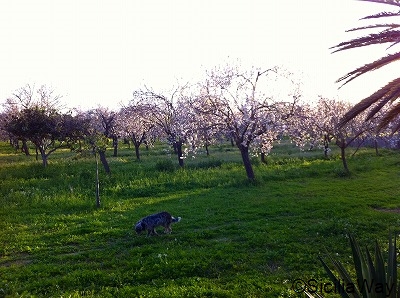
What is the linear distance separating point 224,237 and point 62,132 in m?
22.0

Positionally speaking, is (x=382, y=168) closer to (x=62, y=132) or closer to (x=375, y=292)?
(x=62, y=132)

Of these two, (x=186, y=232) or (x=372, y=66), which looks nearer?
(x=372, y=66)

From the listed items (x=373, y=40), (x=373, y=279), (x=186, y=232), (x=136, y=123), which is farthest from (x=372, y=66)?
(x=136, y=123)

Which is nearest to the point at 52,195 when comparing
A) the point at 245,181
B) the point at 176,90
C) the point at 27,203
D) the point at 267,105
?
the point at 27,203

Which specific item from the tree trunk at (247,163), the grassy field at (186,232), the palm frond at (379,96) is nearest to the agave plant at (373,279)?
the grassy field at (186,232)

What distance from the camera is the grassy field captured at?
366 inches

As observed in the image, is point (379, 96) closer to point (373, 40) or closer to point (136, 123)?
point (373, 40)

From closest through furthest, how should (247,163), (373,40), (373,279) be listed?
(373,279)
(373,40)
(247,163)

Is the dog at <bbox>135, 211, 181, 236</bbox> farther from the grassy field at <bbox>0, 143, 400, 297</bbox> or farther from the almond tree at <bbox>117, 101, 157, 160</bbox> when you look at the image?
the almond tree at <bbox>117, 101, 157, 160</bbox>

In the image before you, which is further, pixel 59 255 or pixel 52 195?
pixel 52 195

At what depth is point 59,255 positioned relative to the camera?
39.0 feet

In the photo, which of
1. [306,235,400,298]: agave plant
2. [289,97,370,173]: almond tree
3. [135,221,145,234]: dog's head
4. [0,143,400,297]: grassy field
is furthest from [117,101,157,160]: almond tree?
[306,235,400,298]: agave plant

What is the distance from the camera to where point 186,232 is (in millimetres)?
13984

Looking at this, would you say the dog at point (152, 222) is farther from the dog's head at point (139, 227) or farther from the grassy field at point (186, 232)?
the grassy field at point (186, 232)
